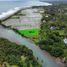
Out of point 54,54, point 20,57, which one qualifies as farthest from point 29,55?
point 54,54

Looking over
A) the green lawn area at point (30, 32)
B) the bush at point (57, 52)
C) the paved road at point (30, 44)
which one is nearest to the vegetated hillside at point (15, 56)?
the paved road at point (30, 44)

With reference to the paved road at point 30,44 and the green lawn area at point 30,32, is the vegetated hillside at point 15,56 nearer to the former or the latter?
the paved road at point 30,44

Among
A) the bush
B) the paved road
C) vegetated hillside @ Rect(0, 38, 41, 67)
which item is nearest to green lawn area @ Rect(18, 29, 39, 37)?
the paved road

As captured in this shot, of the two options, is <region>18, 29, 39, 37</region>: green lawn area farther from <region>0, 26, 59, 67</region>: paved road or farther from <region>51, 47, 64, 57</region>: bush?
<region>51, 47, 64, 57</region>: bush

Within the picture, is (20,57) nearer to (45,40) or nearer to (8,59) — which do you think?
(8,59)

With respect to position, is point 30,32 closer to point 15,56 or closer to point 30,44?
point 30,44

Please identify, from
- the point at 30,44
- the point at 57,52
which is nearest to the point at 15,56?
the point at 57,52
